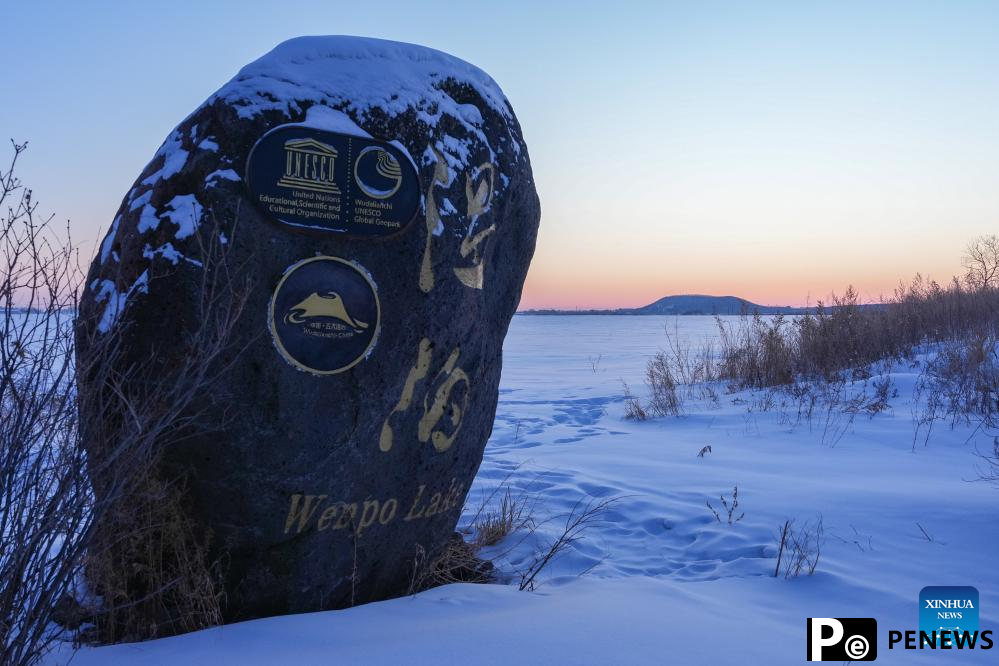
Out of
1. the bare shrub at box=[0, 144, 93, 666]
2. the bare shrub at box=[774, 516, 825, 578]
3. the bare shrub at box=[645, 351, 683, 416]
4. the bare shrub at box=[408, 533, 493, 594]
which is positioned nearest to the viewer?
the bare shrub at box=[0, 144, 93, 666]

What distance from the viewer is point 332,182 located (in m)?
2.87

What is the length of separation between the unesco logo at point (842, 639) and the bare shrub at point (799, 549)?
1.45ft

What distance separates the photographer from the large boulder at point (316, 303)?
263 centimetres

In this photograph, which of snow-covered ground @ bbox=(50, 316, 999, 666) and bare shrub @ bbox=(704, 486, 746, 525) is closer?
snow-covered ground @ bbox=(50, 316, 999, 666)

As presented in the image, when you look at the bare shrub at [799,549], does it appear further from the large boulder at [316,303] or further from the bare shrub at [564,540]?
the large boulder at [316,303]

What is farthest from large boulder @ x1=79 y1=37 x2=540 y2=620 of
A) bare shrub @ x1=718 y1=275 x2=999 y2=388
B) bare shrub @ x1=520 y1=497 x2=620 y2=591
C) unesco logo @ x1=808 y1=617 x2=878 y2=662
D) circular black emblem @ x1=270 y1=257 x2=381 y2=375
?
bare shrub @ x1=718 y1=275 x2=999 y2=388

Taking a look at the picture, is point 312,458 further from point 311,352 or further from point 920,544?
point 920,544

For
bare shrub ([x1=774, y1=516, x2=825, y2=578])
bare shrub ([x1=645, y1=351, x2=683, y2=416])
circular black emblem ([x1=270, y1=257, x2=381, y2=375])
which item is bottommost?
bare shrub ([x1=774, y1=516, x2=825, y2=578])

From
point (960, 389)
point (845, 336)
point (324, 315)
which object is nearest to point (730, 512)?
point (324, 315)

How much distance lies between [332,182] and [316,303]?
53 centimetres

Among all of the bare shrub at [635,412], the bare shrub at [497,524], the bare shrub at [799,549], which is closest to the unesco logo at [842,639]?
the bare shrub at [799,549]

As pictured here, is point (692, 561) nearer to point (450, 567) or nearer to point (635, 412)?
point (450, 567)

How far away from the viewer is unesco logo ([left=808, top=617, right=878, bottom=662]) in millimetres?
2562

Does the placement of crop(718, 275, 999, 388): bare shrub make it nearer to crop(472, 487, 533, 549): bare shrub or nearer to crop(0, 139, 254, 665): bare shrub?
crop(472, 487, 533, 549): bare shrub
